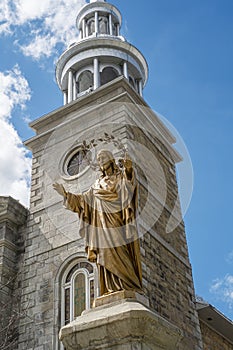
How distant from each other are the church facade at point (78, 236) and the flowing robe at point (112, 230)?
4.27 metres

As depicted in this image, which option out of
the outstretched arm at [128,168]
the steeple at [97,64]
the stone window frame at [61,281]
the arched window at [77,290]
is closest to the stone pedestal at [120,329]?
the outstretched arm at [128,168]

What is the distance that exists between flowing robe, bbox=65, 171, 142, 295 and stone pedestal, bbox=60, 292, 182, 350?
0.25 meters

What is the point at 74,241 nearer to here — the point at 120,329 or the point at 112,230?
the point at 112,230

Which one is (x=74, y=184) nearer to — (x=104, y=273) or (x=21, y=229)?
(x=21, y=229)

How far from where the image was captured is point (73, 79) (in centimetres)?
2008

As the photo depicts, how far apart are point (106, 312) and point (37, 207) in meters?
10.1

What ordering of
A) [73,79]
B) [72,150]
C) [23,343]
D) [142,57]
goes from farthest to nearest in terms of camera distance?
[142,57] → [73,79] → [72,150] → [23,343]

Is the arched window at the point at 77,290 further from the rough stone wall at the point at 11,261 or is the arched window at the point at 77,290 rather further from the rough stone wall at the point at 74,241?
the rough stone wall at the point at 11,261

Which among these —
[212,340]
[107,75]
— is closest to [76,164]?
[107,75]

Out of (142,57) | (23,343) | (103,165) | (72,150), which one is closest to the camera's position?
(103,165)

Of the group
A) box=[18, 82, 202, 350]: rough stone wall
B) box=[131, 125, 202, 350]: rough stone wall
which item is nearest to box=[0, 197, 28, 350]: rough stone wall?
box=[18, 82, 202, 350]: rough stone wall

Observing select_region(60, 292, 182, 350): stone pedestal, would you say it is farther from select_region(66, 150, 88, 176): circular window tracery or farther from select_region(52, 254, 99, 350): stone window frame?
select_region(66, 150, 88, 176): circular window tracery

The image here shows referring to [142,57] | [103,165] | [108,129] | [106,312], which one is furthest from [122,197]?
[142,57]

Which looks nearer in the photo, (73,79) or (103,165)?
(103,165)
